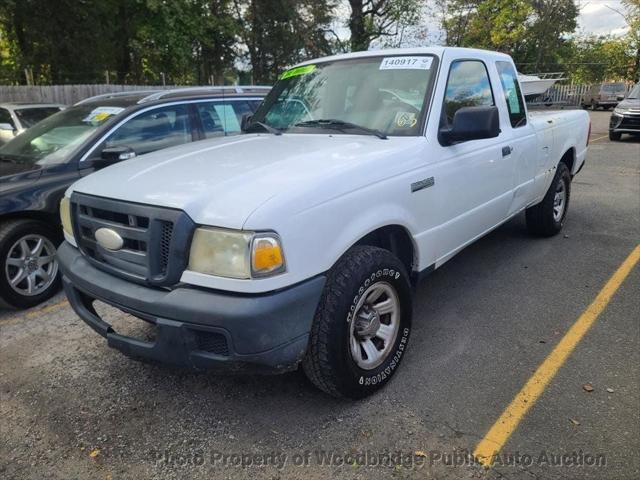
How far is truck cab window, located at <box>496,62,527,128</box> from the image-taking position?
427 cm

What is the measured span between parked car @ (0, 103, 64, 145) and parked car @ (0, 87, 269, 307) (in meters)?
3.77

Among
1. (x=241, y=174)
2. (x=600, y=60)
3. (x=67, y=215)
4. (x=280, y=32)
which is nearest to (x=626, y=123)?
(x=241, y=174)

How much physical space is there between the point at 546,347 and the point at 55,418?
9.98ft

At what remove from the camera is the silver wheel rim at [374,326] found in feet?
8.82

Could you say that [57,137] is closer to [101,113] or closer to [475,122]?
Result: [101,113]

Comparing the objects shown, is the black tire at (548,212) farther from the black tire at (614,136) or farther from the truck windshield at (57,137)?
the black tire at (614,136)

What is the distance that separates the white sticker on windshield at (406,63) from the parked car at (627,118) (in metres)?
14.0

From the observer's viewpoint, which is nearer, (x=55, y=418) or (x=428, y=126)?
(x=55, y=418)

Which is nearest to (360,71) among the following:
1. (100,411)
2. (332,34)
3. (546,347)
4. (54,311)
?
(546,347)

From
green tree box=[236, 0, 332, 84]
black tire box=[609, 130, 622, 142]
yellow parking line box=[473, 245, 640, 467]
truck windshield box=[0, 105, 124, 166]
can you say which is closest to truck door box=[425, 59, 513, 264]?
yellow parking line box=[473, 245, 640, 467]

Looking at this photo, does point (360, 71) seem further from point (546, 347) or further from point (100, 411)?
point (100, 411)

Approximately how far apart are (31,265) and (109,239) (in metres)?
2.15

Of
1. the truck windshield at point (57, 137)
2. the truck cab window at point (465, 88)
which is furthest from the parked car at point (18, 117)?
the truck cab window at point (465, 88)

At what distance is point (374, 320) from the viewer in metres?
2.77
